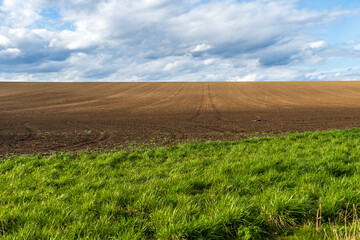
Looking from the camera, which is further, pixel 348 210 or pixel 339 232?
pixel 348 210

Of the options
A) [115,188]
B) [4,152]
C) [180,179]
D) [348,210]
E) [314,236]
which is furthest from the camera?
[4,152]

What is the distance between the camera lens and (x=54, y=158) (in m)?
7.66

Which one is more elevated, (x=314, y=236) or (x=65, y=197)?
(x=65, y=197)

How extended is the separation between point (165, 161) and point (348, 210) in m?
4.96

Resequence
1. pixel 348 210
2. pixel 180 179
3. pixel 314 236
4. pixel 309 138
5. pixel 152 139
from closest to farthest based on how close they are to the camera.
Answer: pixel 314 236 < pixel 348 210 < pixel 180 179 < pixel 309 138 < pixel 152 139

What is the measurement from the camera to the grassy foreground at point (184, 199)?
3.45 metres

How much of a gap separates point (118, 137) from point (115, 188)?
8.33m

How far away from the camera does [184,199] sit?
431 centimetres

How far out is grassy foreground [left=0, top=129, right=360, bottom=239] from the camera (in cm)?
345

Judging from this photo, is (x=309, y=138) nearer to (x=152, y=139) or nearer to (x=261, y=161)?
(x=261, y=161)

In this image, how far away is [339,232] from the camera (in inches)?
136

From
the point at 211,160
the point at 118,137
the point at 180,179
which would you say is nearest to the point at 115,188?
the point at 180,179

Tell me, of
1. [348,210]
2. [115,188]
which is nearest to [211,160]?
[115,188]

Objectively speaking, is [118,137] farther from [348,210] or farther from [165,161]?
[348,210]
